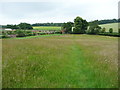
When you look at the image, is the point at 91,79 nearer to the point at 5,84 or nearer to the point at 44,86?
the point at 44,86

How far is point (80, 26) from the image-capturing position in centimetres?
7588

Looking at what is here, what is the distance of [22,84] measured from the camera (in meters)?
4.87

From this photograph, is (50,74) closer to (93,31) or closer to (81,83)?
(81,83)

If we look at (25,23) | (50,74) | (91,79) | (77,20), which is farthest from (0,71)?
(25,23)

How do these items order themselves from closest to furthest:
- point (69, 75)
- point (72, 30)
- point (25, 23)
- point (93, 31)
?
point (69, 75) < point (93, 31) < point (72, 30) < point (25, 23)

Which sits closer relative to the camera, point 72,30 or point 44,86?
point 44,86

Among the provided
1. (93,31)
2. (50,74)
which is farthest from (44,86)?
(93,31)

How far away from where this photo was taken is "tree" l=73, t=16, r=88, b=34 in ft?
247

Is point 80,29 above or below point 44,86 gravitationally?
above

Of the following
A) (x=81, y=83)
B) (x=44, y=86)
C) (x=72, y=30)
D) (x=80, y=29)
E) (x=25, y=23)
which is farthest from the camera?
(x=25, y=23)

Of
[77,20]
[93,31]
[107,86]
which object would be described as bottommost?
[107,86]

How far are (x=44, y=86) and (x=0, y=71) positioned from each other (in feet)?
9.05

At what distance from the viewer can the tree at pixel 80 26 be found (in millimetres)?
75312

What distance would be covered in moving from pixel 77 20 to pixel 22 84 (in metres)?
75.1
